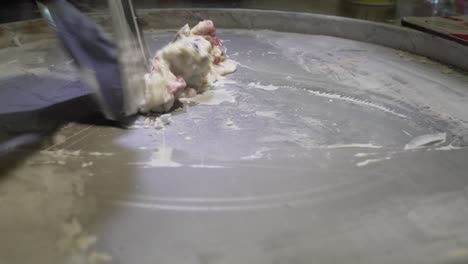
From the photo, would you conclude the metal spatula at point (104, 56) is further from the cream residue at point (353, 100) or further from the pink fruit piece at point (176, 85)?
the cream residue at point (353, 100)

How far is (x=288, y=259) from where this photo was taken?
1.80 feet

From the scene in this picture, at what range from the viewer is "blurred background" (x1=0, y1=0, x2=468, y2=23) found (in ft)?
5.64

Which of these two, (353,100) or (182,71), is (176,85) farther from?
(353,100)

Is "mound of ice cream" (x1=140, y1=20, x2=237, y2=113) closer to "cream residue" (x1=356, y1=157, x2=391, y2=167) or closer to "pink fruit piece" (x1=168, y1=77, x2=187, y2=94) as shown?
"pink fruit piece" (x1=168, y1=77, x2=187, y2=94)

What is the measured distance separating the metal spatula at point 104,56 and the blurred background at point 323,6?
0.84 meters

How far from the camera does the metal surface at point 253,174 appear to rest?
0.57 metres

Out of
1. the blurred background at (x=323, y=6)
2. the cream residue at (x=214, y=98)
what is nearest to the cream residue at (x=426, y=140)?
the cream residue at (x=214, y=98)

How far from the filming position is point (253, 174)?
0.73 metres

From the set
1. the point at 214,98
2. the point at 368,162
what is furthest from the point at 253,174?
the point at 214,98

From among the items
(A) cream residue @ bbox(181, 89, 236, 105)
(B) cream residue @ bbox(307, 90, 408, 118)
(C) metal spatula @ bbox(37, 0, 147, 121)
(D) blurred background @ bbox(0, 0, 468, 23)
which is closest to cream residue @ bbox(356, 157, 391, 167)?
(B) cream residue @ bbox(307, 90, 408, 118)

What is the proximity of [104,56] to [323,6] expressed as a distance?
50.4 inches

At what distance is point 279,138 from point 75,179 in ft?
1.24

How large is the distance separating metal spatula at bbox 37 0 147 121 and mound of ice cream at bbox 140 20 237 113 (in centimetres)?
3

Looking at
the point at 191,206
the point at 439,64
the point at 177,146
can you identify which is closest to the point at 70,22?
the point at 177,146
